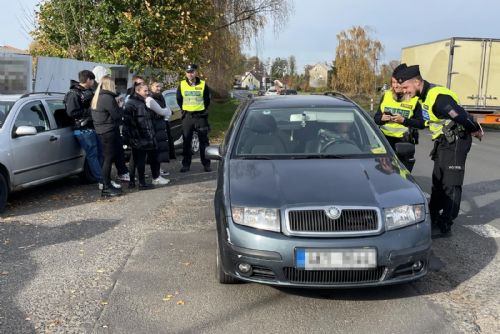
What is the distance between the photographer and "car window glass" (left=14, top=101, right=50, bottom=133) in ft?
23.5

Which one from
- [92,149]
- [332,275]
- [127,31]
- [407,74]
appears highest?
[127,31]

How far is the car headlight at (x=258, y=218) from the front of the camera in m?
3.73

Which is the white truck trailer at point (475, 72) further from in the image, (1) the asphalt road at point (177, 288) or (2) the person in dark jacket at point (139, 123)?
(2) the person in dark jacket at point (139, 123)

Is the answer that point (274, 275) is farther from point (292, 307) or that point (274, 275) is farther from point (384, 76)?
point (384, 76)

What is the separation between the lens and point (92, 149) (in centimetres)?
830

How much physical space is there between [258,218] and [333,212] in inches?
21.8

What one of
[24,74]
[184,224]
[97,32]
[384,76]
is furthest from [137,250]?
[384,76]

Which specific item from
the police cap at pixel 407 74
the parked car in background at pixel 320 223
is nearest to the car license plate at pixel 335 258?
the parked car in background at pixel 320 223

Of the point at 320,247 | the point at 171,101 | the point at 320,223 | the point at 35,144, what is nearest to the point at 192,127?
the point at 171,101

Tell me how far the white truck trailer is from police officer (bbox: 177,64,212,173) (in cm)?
1049

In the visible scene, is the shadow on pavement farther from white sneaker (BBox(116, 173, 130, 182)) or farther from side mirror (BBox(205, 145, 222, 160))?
white sneaker (BBox(116, 173, 130, 182))

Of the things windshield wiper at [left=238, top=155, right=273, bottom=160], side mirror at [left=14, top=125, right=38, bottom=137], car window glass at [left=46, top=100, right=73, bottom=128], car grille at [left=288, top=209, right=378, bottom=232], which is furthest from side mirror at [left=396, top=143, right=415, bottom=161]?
car window glass at [left=46, top=100, right=73, bottom=128]

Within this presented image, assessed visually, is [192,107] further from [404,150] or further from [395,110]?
[404,150]

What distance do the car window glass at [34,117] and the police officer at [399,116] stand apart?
191 inches
